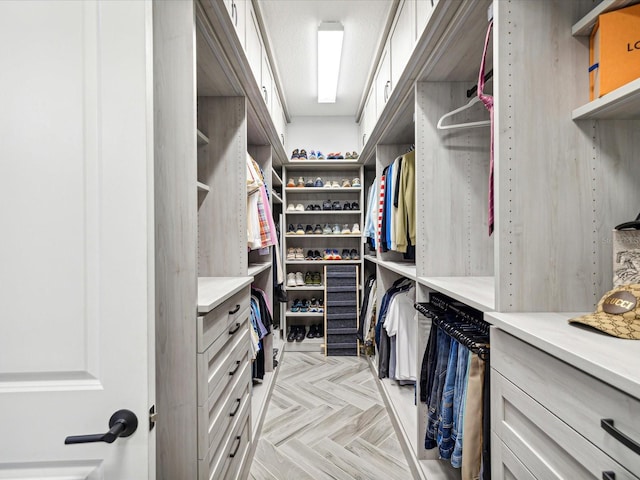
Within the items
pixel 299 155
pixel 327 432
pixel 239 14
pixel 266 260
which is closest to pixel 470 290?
pixel 327 432

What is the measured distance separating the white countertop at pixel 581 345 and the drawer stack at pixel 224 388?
95cm

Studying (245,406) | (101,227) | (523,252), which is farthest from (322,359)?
(101,227)

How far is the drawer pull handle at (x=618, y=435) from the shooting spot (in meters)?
0.50

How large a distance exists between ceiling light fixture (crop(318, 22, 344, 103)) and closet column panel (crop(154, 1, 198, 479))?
135 centimetres

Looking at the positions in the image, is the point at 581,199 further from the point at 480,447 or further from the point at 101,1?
the point at 101,1

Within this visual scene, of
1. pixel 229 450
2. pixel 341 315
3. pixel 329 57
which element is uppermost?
pixel 329 57

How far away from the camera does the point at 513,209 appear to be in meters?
0.91

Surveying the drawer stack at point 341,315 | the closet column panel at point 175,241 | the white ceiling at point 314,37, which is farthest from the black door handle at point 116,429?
the drawer stack at point 341,315

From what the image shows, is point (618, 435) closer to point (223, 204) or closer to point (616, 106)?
point (616, 106)

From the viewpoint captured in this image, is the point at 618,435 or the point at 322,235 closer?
the point at 618,435

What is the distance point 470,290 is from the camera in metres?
1.23

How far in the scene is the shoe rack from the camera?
→ 3445 millimetres

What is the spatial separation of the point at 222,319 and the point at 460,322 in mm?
992

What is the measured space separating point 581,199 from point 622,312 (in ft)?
1.12
